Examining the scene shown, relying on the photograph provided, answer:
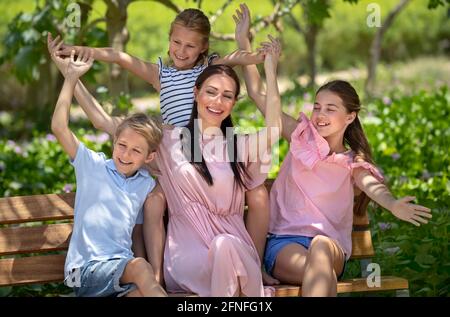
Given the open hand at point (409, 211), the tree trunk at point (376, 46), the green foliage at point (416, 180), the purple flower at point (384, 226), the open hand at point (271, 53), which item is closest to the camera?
the open hand at point (409, 211)

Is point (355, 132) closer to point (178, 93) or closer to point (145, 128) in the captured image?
point (178, 93)

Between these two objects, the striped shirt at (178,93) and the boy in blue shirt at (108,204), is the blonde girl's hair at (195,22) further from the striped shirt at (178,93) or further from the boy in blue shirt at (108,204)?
the boy in blue shirt at (108,204)

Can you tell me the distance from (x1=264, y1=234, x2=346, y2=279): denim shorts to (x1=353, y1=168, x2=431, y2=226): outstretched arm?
316 mm

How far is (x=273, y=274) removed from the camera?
3848 mm

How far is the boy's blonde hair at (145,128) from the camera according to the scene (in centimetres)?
372

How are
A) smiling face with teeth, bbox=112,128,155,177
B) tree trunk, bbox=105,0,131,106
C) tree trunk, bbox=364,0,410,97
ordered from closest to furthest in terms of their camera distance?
smiling face with teeth, bbox=112,128,155,177
tree trunk, bbox=105,0,131,106
tree trunk, bbox=364,0,410,97

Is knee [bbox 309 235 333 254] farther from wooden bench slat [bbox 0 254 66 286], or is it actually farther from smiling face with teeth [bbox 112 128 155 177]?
wooden bench slat [bbox 0 254 66 286]

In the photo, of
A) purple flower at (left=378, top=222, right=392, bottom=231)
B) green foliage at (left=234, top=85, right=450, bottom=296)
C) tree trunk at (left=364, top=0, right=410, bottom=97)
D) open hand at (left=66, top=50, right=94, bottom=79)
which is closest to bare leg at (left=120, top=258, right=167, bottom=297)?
open hand at (left=66, top=50, right=94, bottom=79)

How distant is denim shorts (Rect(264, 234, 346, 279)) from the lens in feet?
12.6

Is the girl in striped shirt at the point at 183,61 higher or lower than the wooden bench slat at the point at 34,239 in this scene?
higher

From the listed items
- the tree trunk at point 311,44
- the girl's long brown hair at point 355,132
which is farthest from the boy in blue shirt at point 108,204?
the tree trunk at point 311,44
